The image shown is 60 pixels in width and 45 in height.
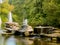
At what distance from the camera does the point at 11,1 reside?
36375mm

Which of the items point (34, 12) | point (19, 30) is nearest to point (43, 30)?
point (19, 30)

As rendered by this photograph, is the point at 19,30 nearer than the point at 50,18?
No

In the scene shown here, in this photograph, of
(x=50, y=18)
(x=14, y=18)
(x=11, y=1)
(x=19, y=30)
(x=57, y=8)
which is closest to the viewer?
(x=57, y=8)

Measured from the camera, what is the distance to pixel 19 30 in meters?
20.5

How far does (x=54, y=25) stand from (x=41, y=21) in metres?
2.07

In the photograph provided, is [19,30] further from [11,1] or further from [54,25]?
[11,1]

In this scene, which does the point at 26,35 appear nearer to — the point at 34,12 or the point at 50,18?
the point at 50,18

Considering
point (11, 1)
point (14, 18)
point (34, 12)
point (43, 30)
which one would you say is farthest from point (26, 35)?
point (11, 1)

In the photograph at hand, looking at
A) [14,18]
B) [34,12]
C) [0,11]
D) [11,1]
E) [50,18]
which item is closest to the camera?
[50,18]

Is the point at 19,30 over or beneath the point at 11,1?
beneath

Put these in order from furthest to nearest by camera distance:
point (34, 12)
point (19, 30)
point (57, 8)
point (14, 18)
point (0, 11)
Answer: point (14, 18) → point (0, 11) → point (34, 12) → point (19, 30) → point (57, 8)

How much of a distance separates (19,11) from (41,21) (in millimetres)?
12802

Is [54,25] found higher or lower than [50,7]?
lower

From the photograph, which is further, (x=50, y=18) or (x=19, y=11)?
(x=19, y=11)
